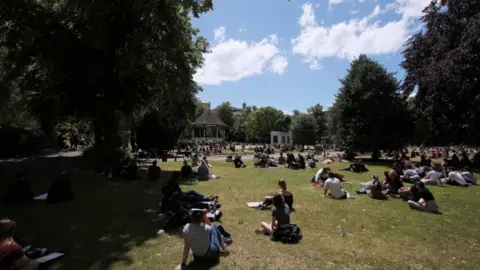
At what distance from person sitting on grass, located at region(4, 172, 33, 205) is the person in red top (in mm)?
6673

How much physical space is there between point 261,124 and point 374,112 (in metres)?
66.3

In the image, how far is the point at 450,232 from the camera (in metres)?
8.51

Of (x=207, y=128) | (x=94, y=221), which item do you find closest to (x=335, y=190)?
(x=94, y=221)

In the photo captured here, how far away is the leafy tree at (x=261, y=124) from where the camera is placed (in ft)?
317

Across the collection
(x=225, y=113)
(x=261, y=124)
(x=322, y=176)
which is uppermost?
(x=225, y=113)

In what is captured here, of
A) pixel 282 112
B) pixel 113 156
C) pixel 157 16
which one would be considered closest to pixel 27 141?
pixel 113 156

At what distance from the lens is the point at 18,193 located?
35.6 feet

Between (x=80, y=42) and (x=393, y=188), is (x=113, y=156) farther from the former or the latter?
(x=393, y=188)

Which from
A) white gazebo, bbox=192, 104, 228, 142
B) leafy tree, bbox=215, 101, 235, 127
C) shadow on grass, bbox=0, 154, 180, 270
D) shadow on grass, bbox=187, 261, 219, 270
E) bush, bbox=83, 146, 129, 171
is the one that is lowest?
shadow on grass, bbox=187, 261, 219, 270

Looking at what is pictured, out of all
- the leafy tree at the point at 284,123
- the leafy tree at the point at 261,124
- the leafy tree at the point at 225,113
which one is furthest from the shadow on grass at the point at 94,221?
the leafy tree at the point at 225,113

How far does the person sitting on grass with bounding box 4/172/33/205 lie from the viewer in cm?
1074

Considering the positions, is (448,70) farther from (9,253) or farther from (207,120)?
(207,120)

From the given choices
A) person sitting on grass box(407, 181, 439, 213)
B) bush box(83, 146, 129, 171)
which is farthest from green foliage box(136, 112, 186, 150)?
person sitting on grass box(407, 181, 439, 213)

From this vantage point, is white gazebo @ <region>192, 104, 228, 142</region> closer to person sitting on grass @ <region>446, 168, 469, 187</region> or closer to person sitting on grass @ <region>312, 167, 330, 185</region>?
person sitting on grass @ <region>312, 167, 330, 185</region>
